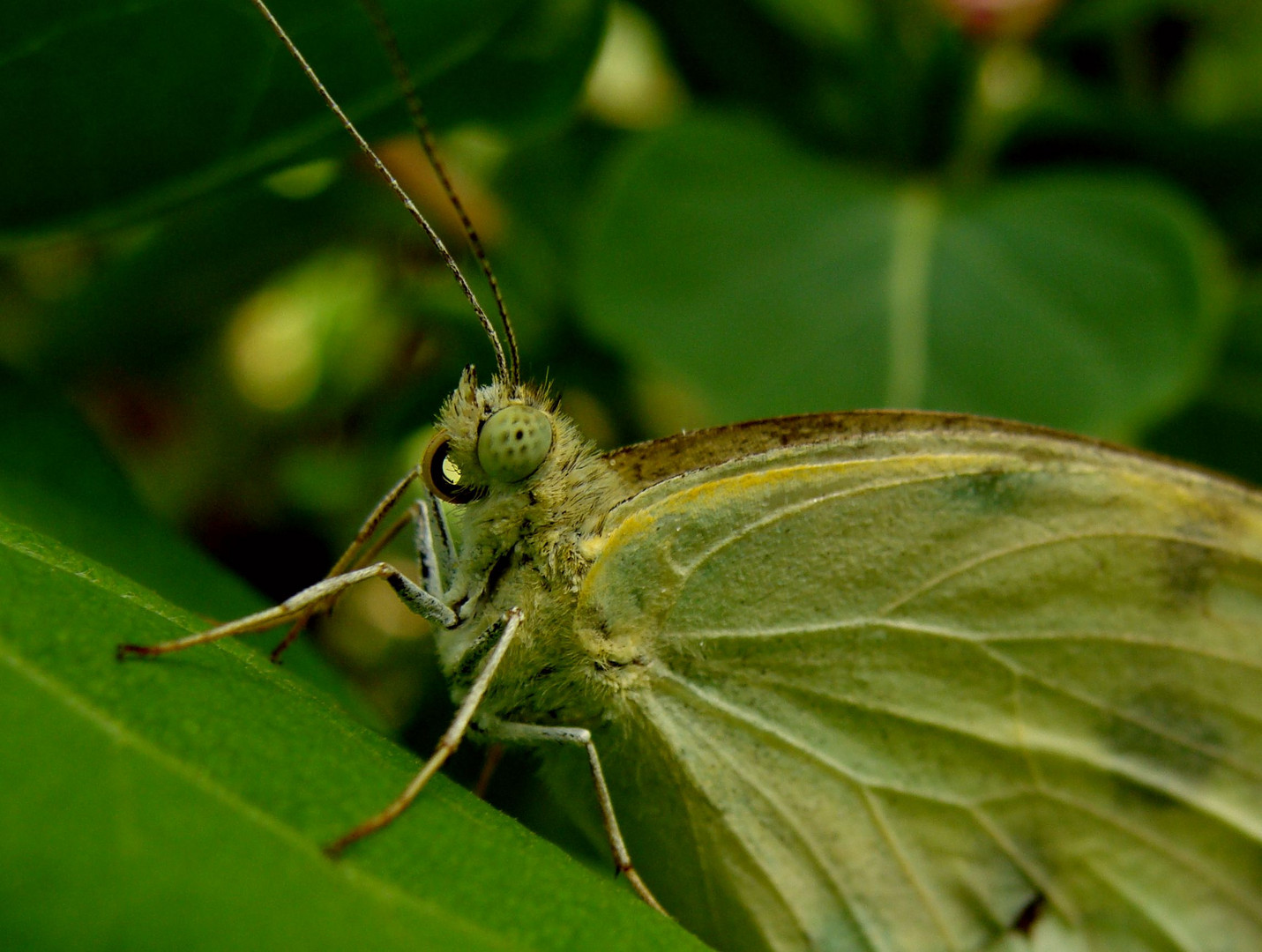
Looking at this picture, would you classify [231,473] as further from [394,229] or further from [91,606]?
[91,606]

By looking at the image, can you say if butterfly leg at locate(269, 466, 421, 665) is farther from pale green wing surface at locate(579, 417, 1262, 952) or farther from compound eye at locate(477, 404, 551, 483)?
pale green wing surface at locate(579, 417, 1262, 952)

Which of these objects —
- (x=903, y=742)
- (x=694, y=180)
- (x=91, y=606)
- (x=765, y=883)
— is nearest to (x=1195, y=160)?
(x=694, y=180)

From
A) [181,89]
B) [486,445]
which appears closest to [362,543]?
[486,445]

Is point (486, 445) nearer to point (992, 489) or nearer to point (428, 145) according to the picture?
point (428, 145)

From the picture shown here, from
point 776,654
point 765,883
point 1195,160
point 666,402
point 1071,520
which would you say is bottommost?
point 765,883

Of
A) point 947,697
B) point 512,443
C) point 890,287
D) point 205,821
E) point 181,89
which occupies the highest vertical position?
point 890,287
